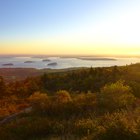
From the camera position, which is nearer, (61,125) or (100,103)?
(61,125)

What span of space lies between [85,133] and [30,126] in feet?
7.14

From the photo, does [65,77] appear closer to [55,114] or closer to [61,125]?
[55,114]

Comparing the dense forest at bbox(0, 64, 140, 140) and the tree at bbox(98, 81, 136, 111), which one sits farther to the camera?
the tree at bbox(98, 81, 136, 111)

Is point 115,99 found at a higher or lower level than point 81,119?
higher

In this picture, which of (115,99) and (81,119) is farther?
(115,99)

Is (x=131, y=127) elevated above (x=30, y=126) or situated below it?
above

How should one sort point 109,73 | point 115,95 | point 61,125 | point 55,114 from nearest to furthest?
1. point 61,125
2. point 55,114
3. point 115,95
4. point 109,73

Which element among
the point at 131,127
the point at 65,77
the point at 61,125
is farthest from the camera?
the point at 65,77

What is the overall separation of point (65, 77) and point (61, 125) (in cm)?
2424

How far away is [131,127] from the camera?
709 cm

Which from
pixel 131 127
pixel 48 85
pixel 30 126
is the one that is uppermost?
pixel 131 127

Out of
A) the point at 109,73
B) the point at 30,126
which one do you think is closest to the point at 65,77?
the point at 109,73

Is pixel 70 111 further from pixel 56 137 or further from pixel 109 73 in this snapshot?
pixel 109 73

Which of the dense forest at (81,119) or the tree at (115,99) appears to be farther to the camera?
the tree at (115,99)
